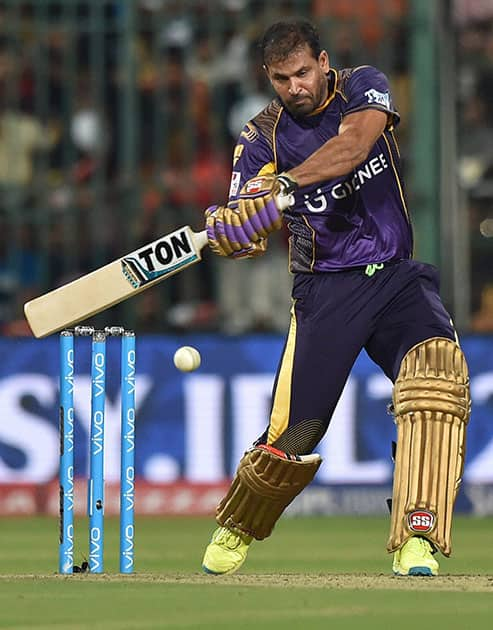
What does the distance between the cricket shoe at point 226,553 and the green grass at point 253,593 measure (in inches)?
3.2

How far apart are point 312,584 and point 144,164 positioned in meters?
5.09

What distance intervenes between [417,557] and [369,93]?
150 centimetres

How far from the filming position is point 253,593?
5113mm

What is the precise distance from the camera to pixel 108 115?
1018 cm

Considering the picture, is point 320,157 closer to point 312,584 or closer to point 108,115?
point 312,584

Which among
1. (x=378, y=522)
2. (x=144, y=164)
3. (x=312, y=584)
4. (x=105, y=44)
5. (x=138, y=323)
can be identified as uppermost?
(x=105, y=44)

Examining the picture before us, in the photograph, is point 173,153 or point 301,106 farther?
point 173,153

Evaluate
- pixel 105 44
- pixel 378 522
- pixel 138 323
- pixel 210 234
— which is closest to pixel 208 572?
pixel 210 234

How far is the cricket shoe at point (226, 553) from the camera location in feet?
19.6

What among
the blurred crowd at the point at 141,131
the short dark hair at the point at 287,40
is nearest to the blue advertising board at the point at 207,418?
the blurred crowd at the point at 141,131

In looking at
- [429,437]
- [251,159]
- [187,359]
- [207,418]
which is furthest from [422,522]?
[207,418]

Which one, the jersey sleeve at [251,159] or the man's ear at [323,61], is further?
the jersey sleeve at [251,159]

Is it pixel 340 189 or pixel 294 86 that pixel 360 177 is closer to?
pixel 340 189

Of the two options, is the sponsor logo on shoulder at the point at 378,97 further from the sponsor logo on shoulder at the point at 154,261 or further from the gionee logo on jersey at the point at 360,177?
the sponsor logo on shoulder at the point at 154,261
